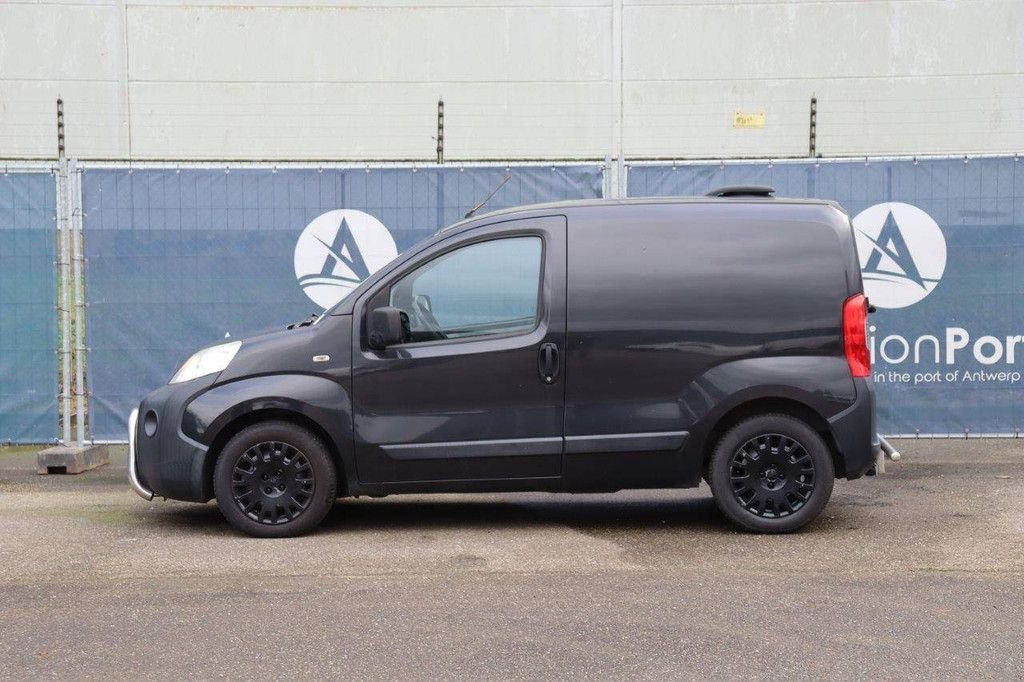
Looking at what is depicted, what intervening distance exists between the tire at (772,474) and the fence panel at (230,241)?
359 centimetres

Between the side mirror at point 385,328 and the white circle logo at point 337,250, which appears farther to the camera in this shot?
the white circle logo at point 337,250

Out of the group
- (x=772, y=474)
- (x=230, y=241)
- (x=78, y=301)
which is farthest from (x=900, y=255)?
(x=78, y=301)

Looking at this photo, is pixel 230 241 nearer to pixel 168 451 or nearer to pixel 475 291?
pixel 168 451

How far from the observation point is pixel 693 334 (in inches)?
266

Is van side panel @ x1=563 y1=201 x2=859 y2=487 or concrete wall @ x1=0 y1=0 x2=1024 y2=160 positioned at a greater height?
concrete wall @ x1=0 y1=0 x2=1024 y2=160

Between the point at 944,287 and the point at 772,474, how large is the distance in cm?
366

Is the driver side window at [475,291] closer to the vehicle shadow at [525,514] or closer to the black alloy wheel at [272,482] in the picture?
the black alloy wheel at [272,482]

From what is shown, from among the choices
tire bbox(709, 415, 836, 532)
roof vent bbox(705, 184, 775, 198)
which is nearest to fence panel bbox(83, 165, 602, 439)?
roof vent bbox(705, 184, 775, 198)

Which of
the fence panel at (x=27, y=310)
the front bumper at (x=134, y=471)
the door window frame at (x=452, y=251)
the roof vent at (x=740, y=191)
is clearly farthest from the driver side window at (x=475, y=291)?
the fence panel at (x=27, y=310)

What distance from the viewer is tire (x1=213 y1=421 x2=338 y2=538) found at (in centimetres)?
673

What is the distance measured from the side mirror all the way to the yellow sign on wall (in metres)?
13.2

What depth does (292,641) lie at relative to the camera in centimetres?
475

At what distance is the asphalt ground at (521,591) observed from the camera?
450 cm

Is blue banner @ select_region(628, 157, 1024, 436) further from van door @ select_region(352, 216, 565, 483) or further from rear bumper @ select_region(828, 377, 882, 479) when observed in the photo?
van door @ select_region(352, 216, 565, 483)
